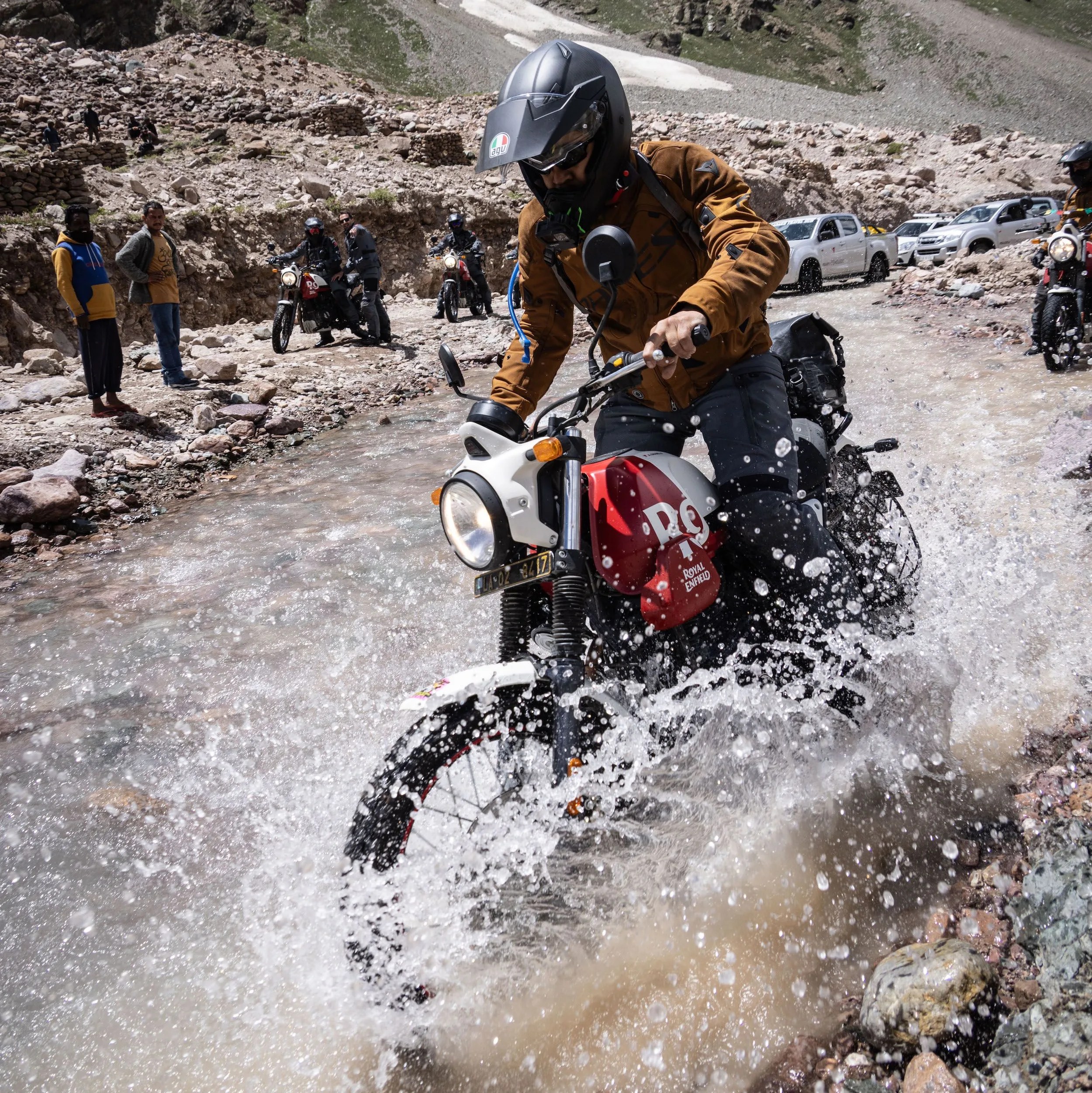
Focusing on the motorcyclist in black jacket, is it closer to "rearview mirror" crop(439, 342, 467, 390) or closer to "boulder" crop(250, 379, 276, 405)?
"boulder" crop(250, 379, 276, 405)

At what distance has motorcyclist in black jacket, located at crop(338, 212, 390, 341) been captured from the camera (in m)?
14.0

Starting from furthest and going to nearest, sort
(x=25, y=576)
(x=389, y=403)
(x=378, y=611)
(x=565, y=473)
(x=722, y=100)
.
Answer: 1. (x=722, y=100)
2. (x=389, y=403)
3. (x=25, y=576)
4. (x=378, y=611)
5. (x=565, y=473)

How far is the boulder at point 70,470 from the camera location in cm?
695

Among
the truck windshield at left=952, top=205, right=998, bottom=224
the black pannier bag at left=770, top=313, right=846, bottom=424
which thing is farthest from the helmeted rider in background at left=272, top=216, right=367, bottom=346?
the truck windshield at left=952, top=205, right=998, bottom=224

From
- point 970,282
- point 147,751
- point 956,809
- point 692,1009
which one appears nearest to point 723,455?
point 956,809

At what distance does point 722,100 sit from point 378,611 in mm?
63659

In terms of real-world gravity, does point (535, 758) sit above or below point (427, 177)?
above

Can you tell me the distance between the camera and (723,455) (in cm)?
279

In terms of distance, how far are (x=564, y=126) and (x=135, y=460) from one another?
6654 mm

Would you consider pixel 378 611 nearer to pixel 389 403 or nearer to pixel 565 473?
pixel 565 473

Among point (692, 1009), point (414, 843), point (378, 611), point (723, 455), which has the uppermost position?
point (723, 455)

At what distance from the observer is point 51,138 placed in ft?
62.8

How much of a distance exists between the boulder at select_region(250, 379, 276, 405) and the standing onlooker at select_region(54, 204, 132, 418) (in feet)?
4.44

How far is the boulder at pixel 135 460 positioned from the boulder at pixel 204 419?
98cm
